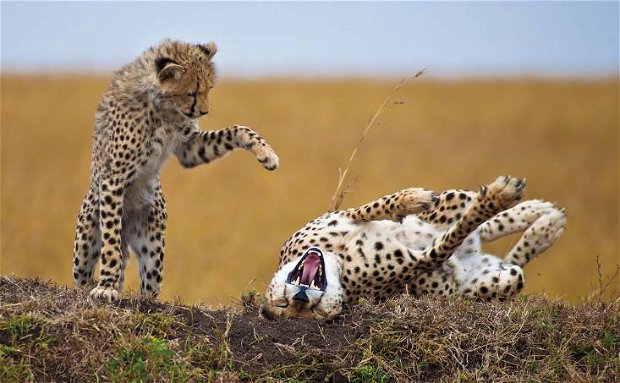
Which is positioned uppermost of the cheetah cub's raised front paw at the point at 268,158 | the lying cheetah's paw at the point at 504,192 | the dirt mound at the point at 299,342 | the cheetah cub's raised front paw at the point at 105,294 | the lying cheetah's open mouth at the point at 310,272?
the cheetah cub's raised front paw at the point at 268,158

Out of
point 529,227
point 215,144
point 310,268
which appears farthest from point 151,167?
point 529,227

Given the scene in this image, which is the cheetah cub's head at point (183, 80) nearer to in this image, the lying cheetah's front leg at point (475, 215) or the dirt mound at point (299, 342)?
the dirt mound at point (299, 342)

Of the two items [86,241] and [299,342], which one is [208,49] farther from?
[299,342]

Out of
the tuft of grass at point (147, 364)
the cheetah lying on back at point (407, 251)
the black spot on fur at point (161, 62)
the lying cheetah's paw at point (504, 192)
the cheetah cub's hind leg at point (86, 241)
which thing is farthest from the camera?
the cheetah cub's hind leg at point (86, 241)

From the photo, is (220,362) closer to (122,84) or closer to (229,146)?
(229,146)

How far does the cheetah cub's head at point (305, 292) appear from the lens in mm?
5336

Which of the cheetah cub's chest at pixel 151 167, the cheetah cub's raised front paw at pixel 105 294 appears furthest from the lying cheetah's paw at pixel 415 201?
the cheetah cub's raised front paw at pixel 105 294

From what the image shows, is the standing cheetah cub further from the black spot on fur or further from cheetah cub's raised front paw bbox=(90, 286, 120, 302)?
cheetah cub's raised front paw bbox=(90, 286, 120, 302)

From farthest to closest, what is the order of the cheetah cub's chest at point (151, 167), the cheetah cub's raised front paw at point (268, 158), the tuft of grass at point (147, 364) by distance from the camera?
the cheetah cub's chest at point (151, 167) → the cheetah cub's raised front paw at point (268, 158) → the tuft of grass at point (147, 364)

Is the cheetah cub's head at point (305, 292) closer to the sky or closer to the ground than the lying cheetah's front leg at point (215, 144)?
closer to the ground

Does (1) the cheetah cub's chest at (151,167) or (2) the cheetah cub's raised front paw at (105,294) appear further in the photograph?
(1) the cheetah cub's chest at (151,167)

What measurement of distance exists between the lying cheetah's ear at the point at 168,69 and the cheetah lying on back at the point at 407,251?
114cm

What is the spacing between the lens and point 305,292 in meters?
5.35

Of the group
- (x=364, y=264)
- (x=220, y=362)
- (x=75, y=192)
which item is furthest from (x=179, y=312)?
(x=75, y=192)
